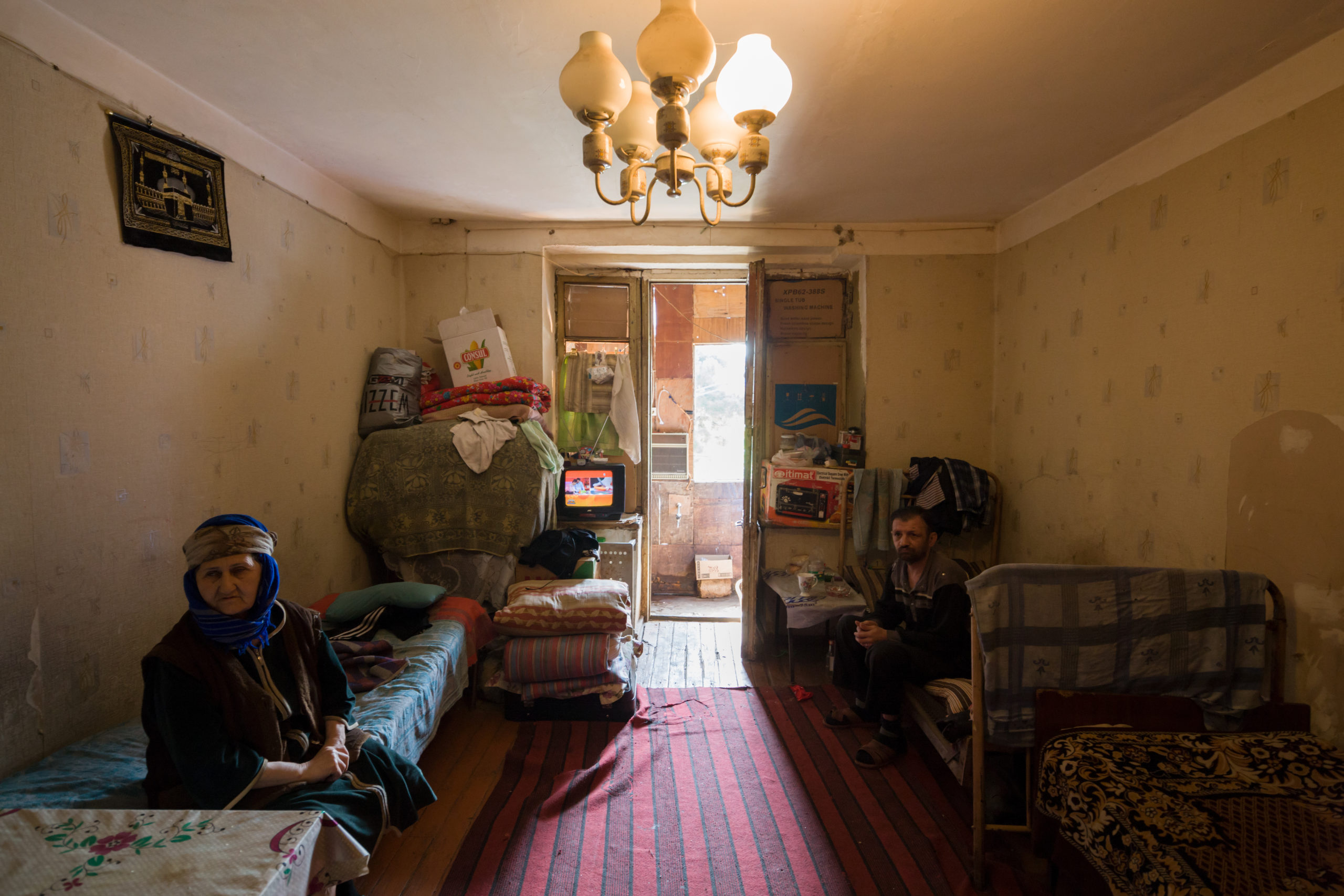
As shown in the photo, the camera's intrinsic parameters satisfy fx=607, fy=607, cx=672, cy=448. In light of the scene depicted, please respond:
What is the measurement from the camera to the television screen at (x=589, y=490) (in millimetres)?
4027

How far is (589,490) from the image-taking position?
404 cm

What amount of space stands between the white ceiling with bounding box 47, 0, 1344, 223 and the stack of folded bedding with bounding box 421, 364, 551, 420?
1159 mm

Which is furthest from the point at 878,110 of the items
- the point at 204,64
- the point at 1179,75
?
the point at 204,64

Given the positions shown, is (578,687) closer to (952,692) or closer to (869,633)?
(869,633)

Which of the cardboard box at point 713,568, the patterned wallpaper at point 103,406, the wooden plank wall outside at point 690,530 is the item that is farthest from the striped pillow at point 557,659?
the wooden plank wall outside at point 690,530

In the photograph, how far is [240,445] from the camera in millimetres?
2498

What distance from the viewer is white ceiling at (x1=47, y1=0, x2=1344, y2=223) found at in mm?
1710

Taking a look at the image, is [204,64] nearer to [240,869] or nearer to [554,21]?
[554,21]

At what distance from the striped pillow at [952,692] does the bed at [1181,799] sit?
39 cm

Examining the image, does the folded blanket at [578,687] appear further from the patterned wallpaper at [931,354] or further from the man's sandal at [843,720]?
the patterned wallpaper at [931,354]

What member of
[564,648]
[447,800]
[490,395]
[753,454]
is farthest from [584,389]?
[447,800]

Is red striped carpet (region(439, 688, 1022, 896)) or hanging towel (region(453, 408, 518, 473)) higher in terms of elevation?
hanging towel (region(453, 408, 518, 473))

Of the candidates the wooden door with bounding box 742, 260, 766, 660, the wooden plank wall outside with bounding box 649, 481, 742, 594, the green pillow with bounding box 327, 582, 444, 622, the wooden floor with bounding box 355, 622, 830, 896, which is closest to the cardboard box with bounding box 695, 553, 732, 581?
the wooden plank wall outside with bounding box 649, 481, 742, 594

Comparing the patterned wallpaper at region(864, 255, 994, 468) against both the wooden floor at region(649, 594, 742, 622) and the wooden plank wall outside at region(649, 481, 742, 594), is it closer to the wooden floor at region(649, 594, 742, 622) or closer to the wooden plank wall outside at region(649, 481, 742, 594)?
the wooden floor at region(649, 594, 742, 622)
